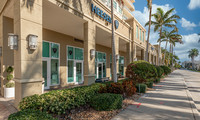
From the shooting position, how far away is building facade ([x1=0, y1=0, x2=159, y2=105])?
16.0 feet

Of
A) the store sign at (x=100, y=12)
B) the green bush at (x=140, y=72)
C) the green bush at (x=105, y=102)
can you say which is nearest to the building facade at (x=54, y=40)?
the store sign at (x=100, y=12)

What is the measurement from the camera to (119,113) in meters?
5.26

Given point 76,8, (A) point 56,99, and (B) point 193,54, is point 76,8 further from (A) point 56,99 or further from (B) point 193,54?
(B) point 193,54

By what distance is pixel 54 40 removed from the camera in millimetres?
10656

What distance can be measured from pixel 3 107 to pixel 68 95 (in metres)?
3.44

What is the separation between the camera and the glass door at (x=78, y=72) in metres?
12.9

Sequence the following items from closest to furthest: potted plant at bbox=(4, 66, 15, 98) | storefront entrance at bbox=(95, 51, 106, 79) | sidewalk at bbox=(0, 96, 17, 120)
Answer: sidewalk at bbox=(0, 96, 17, 120) → potted plant at bbox=(4, 66, 15, 98) → storefront entrance at bbox=(95, 51, 106, 79)

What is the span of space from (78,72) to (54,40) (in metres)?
4.43

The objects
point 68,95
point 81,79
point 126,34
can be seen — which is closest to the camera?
point 68,95

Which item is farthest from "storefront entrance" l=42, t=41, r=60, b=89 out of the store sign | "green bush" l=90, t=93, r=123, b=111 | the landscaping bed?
"green bush" l=90, t=93, r=123, b=111

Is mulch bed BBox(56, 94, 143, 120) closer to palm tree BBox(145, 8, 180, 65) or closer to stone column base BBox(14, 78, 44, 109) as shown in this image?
stone column base BBox(14, 78, 44, 109)

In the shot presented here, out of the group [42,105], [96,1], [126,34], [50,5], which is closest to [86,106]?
[42,105]

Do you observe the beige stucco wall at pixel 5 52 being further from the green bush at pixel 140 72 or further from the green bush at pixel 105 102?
the green bush at pixel 140 72

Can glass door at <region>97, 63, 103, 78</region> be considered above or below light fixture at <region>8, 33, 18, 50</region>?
below
